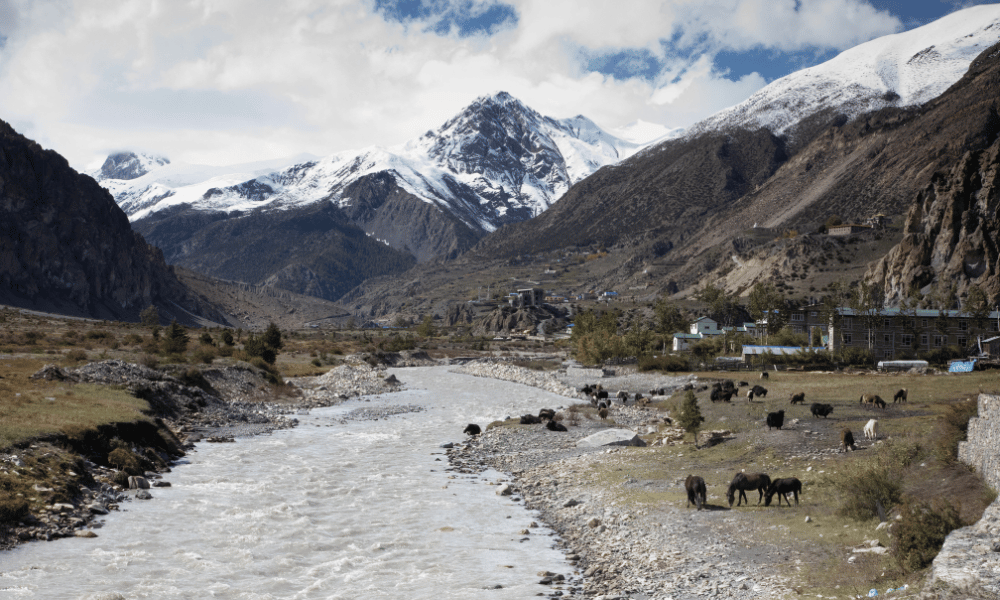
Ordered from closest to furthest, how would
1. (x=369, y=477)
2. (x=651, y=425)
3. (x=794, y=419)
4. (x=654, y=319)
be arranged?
1. (x=369, y=477)
2. (x=794, y=419)
3. (x=651, y=425)
4. (x=654, y=319)

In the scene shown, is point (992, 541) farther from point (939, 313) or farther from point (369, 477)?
point (939, 313)

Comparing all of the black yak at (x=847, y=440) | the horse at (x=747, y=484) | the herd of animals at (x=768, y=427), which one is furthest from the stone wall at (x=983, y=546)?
the black yak at (x=847, y=440)

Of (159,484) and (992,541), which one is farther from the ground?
(992,541)

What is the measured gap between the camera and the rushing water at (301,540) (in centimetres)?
1786

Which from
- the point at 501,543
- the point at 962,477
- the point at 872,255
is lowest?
the point at 501,543

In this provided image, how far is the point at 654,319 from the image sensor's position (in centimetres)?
17275

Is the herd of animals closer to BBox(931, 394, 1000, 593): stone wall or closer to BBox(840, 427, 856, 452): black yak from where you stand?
BBox(840, 427, 856, 452): black yak

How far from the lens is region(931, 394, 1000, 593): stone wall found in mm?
12133

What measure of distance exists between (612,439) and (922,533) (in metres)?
22.8

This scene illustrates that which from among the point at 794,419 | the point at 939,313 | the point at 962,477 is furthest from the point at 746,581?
the point at 939,313

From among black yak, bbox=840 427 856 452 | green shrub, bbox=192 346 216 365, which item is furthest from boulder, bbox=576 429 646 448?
green shrub, bbox=192 346 216 365

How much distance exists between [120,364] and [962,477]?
1900 inches

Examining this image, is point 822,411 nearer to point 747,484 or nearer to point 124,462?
point 747,484

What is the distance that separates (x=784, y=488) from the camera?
21.5 meters
